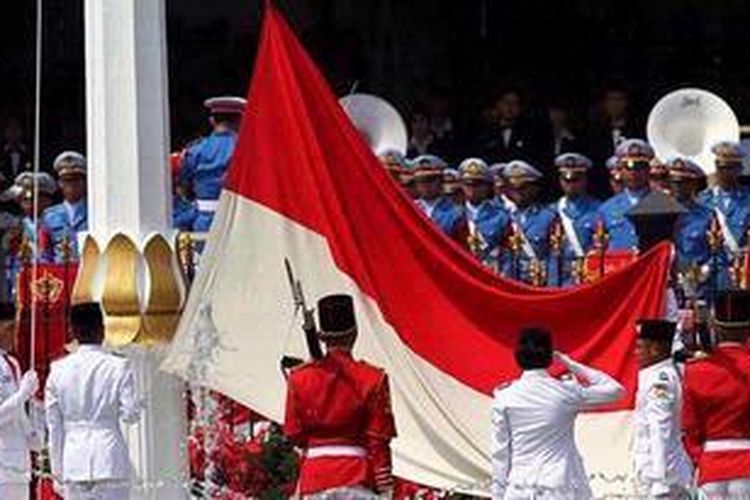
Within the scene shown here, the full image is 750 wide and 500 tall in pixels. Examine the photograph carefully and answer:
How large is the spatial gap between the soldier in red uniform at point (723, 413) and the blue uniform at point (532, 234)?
3.87 m

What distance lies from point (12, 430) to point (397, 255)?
274 centimetres

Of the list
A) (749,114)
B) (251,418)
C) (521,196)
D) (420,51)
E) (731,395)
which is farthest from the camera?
(420,51)

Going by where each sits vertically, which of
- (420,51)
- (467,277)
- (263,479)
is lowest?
(263,479)

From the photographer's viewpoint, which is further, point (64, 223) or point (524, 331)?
point (64, 223)

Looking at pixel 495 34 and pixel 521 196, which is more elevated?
pixel 495 34

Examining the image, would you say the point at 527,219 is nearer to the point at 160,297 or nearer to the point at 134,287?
the point at 160,297

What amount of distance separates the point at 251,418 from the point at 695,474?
372 centimetres

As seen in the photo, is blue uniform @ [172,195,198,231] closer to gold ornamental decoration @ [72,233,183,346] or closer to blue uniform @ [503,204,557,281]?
blue uniform @ [503,204,557,281]

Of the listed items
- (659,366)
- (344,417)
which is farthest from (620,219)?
(344,417)

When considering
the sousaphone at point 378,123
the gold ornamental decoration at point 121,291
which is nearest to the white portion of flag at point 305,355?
the gold ornamental decoration at point 121,291

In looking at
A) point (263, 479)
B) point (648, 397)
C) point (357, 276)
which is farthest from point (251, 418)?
point (648, 397)

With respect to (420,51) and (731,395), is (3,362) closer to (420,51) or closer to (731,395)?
(731,395)

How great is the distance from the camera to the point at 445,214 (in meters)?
22.0

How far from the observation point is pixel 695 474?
686 inches
